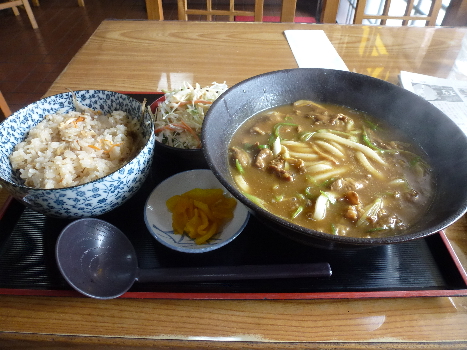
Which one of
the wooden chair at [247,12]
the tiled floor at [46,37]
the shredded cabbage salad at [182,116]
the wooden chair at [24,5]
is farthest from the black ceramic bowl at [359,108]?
the wooden chair at [24,5]

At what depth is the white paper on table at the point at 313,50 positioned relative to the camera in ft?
7.58

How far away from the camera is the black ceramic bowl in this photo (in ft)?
3.32

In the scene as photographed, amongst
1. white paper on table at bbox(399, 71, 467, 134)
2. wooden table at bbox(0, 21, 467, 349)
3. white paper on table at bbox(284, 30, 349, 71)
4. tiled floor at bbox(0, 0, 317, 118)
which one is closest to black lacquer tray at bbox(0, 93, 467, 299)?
wooden table at bbox(0, 21, 467, 349)

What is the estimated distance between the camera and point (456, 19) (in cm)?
304

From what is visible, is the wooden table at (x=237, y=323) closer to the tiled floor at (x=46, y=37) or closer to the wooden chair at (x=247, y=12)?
the wooden chair at (x=247, y=12)

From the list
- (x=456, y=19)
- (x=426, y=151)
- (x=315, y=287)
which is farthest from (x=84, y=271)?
(x=456, y=19)

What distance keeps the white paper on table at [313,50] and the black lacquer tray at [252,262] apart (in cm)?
145

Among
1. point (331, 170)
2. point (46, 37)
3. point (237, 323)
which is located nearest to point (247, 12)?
point (331, 170)

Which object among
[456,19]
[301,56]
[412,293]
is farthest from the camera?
[456,19]

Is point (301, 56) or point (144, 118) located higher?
point (144, 118)

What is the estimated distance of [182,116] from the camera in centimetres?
178

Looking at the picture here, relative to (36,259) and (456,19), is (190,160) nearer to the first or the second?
(36,259)

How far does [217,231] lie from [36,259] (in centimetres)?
68

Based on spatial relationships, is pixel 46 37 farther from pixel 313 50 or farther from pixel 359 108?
pixel 359 108
